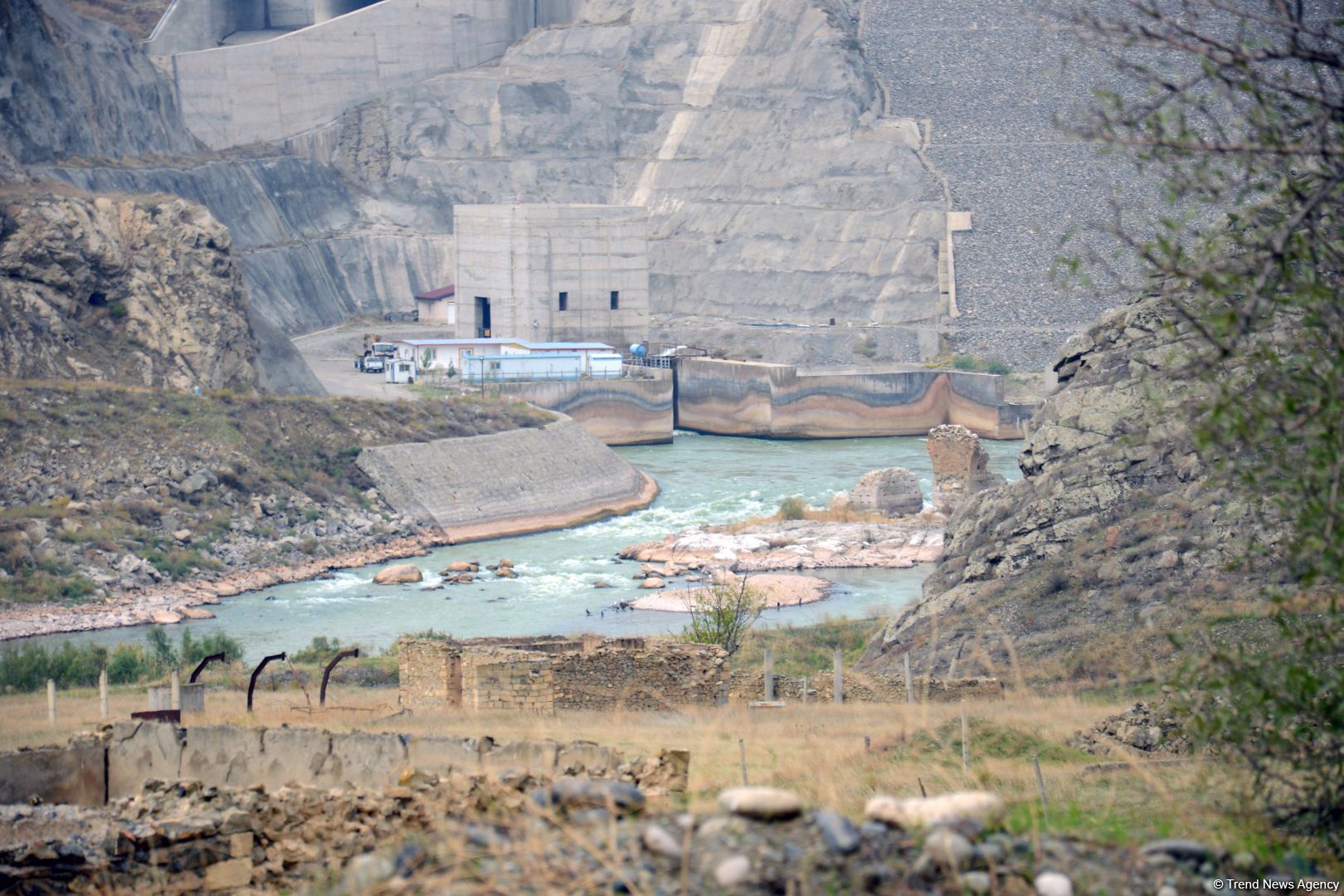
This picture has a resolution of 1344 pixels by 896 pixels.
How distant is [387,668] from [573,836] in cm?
2453

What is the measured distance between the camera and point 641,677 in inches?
781

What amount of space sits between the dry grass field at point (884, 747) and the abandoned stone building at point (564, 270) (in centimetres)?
6724

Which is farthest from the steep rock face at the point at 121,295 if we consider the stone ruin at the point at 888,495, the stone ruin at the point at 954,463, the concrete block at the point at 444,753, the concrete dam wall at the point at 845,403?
the concrete block at the point at 444,753

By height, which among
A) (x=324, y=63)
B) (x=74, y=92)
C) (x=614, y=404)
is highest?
(x=324, y=63)

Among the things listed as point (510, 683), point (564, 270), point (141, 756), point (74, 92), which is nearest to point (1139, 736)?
point (510, 683)

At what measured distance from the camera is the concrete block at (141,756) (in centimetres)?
1429

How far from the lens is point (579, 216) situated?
89.8m

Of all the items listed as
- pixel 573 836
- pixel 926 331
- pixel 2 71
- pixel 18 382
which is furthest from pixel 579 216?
pixel 573 836

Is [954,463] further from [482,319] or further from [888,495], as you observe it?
[482,319]

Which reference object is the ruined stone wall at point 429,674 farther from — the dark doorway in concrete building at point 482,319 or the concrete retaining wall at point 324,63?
the concrete retaining wall at point 324,63

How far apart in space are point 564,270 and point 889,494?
113 feet

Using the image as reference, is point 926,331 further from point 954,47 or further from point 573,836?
point 573,836

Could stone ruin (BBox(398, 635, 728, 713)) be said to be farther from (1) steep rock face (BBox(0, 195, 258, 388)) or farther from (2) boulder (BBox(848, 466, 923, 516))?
(1) steep rock face (BBox(0, 195, 258, 388))

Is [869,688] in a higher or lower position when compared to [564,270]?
lower
